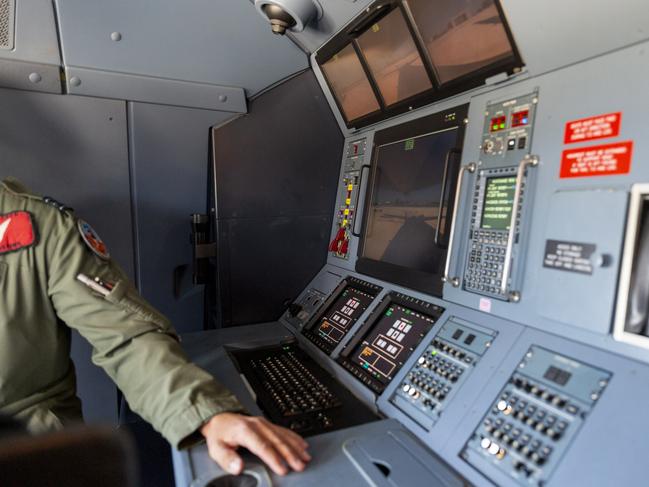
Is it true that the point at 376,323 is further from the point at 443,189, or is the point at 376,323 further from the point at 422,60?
the point at 422,60

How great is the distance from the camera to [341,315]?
6.91 ft

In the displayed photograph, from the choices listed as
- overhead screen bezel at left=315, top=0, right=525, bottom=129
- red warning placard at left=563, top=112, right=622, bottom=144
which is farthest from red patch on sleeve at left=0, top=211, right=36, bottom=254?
red warning placard at left=563, top=112, right=622, bottom=144

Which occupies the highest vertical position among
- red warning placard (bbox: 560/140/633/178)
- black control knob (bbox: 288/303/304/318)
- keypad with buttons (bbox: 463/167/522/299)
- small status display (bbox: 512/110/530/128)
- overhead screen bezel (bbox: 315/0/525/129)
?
overhead screen bezel (bbox: 315/0/525/129)

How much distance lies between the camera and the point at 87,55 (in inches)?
79.0

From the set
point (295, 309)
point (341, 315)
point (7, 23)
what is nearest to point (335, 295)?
point (341, 315)

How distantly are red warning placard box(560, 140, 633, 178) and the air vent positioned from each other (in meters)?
2.32

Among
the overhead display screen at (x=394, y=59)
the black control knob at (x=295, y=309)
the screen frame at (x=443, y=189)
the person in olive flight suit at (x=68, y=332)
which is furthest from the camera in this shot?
the black control knob at (x=295, y=309)

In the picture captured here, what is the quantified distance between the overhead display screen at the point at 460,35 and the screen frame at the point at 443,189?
0.17 meters

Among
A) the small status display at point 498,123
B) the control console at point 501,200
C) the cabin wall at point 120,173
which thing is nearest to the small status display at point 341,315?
the control console at point 501,200

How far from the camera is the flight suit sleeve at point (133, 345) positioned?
1132mm

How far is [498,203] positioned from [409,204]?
1.73 ft

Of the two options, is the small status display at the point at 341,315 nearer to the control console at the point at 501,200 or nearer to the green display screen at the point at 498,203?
the control console at the point at 501,200

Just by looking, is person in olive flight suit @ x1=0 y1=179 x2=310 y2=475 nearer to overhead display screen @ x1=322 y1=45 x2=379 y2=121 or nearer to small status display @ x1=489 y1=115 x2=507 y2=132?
small status display @ x1=489 y1=115 x2=507 y2=132

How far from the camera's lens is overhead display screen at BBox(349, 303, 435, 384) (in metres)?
1.64
